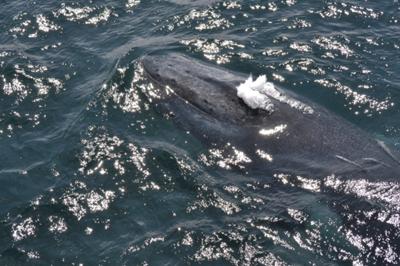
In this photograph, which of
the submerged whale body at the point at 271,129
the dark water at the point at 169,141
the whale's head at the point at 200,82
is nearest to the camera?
the dark water at the point at 169,141

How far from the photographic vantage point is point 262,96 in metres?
16.8

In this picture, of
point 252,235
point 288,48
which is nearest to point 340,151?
point 252,235

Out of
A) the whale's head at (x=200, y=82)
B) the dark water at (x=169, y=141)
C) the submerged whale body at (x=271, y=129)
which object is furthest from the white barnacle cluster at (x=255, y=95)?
the dark water at (x=169, y=141)

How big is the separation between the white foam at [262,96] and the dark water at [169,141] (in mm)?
1533

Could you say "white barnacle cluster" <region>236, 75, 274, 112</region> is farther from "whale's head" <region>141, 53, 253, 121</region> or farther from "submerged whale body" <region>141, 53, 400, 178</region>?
"whale's head" <region>141, 53, 253, 121</region>

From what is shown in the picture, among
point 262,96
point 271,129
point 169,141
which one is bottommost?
point 169,141

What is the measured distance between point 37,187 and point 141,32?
29.4 feet

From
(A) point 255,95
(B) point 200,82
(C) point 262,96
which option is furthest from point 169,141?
(C) point 262,96

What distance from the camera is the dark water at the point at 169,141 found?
14141 mm

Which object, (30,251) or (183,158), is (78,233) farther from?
(183,158)

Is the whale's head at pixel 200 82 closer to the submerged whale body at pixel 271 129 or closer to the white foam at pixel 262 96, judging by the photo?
the submerged whale body at pixel 271 129

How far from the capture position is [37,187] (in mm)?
15961

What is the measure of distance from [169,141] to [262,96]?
9.46 ft

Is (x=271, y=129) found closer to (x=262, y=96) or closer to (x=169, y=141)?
(x=262, y=96)
